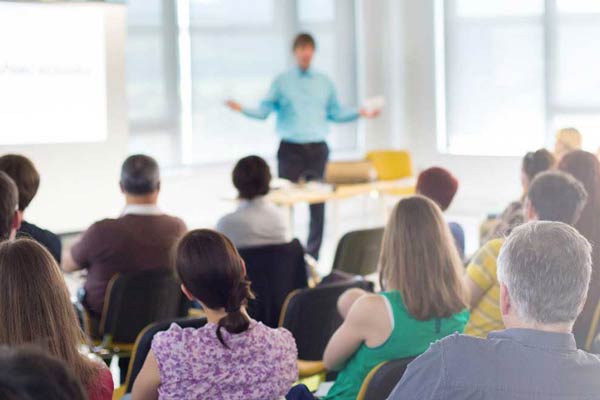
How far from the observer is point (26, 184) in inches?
169

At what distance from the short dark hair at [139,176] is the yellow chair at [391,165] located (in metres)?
4.98

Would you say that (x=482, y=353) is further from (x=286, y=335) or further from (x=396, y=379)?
(x=286, y=335)

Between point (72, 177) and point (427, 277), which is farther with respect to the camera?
point (72, 177)

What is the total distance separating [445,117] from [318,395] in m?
8.18

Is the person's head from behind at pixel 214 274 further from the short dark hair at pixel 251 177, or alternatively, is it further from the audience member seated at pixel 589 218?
the short dark hair at pixel 251 177

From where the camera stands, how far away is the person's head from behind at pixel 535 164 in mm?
4941

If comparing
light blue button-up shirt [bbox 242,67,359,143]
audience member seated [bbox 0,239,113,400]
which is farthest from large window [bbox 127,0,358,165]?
audience member seated [bbox 0,239,113,400]

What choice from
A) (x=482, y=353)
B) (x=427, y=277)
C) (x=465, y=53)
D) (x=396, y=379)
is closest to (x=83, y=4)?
(x=465, y=53)

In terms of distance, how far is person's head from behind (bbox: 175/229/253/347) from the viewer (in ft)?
8.96

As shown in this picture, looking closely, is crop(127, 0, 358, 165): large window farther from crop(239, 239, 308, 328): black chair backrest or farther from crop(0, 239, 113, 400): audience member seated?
crop(0, 239, 113, 400): audience member seated

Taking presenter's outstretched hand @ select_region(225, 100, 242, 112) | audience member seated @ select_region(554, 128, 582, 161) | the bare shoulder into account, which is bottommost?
the bare shoulder

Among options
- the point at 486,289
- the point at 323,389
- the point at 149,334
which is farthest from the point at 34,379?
the point at 486,289

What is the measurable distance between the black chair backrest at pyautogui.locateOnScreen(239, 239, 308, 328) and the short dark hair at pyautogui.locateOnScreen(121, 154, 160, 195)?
0.57 m

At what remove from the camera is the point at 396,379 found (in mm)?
2551
